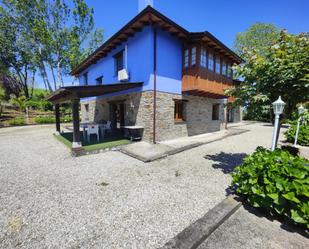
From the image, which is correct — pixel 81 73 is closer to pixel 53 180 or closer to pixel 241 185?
pixel 53 180

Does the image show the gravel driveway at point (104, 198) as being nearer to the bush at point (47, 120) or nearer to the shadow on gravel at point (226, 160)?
the shadow on gravel at point (226, 160)

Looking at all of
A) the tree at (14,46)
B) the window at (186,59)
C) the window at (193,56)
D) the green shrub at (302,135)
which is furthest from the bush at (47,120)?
the green shrub at (302,135)

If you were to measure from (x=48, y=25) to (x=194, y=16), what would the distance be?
20568 millimetres

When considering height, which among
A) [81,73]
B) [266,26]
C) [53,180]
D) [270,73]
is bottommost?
[53,180]

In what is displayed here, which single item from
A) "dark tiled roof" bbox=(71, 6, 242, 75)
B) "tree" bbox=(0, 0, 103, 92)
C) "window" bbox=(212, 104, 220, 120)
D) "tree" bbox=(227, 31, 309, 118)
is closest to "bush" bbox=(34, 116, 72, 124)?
"tree" bbox=(0, 0, 103, 92)

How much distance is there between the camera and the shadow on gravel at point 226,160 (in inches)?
218

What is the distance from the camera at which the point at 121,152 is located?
752 cm

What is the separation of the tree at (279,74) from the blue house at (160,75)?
4.36 m

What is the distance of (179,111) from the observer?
1002 cm

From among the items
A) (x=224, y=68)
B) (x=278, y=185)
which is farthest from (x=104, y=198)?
(x=224, y=68)

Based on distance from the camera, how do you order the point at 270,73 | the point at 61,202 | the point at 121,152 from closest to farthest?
1. the point at 61,202
2. the point at 270,73
3. the point at 121,152

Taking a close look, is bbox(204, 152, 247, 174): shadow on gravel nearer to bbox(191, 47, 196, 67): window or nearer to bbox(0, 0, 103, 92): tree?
bbox(191, 47, 196, 67): window

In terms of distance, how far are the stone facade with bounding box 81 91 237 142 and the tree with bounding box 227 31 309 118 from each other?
15.1ft

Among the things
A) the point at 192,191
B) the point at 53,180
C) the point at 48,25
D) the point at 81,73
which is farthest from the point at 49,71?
the point at 192,191
